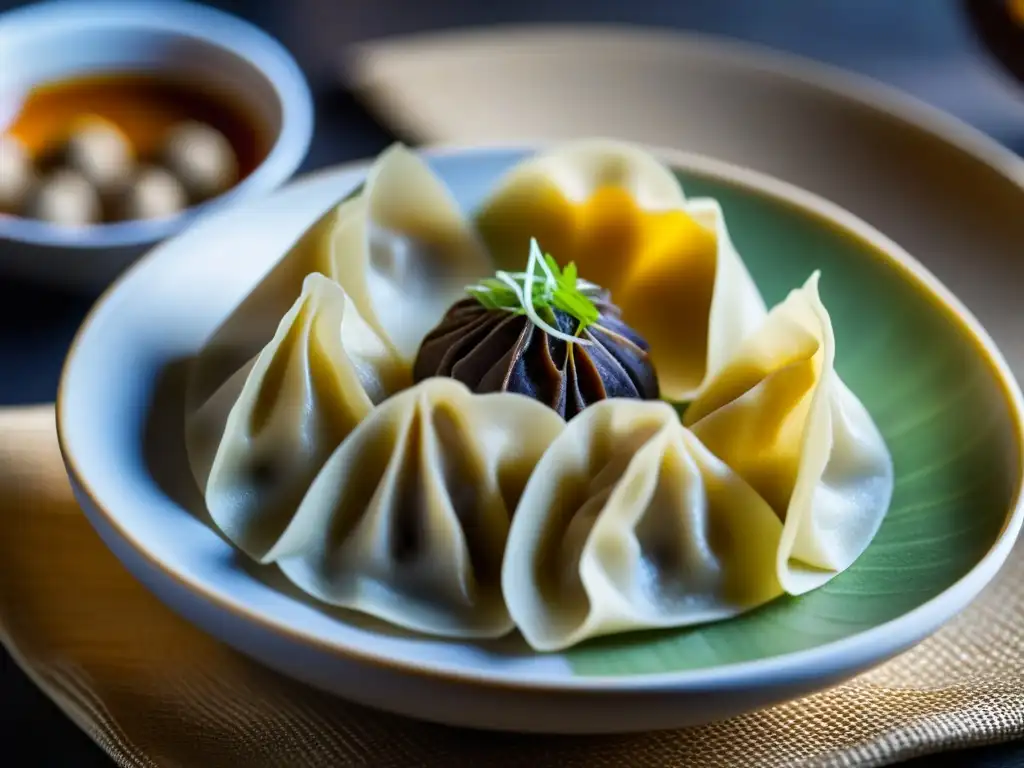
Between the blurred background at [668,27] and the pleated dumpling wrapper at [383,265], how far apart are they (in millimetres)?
319

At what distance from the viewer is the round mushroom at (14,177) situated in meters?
1.41

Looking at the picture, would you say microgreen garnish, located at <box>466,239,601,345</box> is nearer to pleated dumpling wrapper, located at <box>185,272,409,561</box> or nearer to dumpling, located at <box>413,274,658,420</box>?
dumpling, located at <box>413,274,658,420</box>

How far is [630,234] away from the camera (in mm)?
1189

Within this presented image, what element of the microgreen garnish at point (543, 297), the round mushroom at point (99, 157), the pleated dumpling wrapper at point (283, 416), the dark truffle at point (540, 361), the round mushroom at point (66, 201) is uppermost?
the microgreen garnish at point (543, 297)

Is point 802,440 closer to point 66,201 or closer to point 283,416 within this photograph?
point 283,416

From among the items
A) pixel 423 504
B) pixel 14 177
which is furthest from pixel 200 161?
pixel 423 504

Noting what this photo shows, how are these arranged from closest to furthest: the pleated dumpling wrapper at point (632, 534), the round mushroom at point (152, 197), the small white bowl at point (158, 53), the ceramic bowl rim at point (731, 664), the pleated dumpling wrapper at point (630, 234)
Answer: the ceramic bowl rim at point (731, 664) < the pleated dumpling wrapper at point (632, 534) < the pleated dumpling wrapper at point (630, 234) < the round mushroom at point (152, 197) < the small white bowl at point (158, 53)

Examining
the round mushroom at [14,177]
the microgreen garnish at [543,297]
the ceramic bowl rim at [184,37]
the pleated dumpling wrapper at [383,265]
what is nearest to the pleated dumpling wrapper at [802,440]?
the microgreen garnish at [543,297]

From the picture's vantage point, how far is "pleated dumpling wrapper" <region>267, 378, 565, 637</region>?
0.86 meters

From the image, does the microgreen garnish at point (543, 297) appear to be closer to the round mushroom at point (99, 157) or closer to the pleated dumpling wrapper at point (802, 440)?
the pleated dumpling wrapper at point (802, 440)

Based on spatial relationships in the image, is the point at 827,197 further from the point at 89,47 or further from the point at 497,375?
the point at 89,47

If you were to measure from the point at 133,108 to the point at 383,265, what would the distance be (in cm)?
63

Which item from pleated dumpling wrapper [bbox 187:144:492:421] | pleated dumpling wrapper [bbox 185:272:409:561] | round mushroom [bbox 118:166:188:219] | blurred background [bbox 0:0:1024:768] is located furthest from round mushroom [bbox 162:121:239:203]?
pleated dumpling wrapper [bbox 185:272:409:561]

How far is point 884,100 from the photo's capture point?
160 cm
